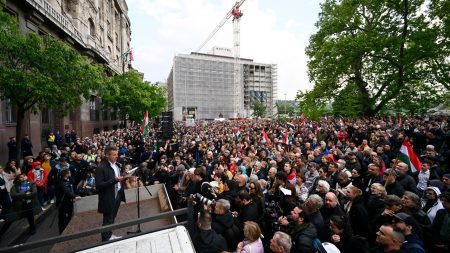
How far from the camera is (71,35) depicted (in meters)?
22.0

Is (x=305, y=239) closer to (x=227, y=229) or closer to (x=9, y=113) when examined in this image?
(x=227, y=229)

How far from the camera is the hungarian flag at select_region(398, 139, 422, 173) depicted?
23.5 feet

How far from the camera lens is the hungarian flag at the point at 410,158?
7.16 m

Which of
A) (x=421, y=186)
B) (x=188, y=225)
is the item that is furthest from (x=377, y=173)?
(x=188, y=225)

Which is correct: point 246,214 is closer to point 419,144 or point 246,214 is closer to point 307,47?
point 419,144

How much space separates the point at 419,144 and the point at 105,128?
116 feet

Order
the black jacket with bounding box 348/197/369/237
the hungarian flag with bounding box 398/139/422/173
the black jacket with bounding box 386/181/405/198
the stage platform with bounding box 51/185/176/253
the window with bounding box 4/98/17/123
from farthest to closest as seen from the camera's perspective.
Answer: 1. the window with bounding box 4/98/17/123
2. the hungarian flag with bounding box 398/139/422/173
3. the stage platform with bounding box 51/185/176/253
4. the black jacket with bounding box 386/181/405/198
5. the black jacket with bounding box 348/197/369/237

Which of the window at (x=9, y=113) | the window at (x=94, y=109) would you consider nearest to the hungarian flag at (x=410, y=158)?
the window at (x=9, y=113)

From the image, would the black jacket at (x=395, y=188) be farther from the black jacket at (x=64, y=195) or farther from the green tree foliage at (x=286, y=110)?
the green tree foliage at (x=286, y=110)

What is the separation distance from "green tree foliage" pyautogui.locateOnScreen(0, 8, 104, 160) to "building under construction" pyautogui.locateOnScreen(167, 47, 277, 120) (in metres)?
78.6

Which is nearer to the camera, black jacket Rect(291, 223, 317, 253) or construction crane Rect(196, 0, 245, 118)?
black jacket Rect(291, 223, 317, 253)

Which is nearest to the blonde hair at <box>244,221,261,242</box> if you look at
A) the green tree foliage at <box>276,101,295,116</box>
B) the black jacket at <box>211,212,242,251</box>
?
the black jacket at <box>211,212,242,251</box>

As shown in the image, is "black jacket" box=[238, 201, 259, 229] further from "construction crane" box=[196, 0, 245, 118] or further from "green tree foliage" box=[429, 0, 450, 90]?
"construction crane" box=[196, 0, 245, 118]

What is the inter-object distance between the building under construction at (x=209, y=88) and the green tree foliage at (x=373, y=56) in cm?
7017
